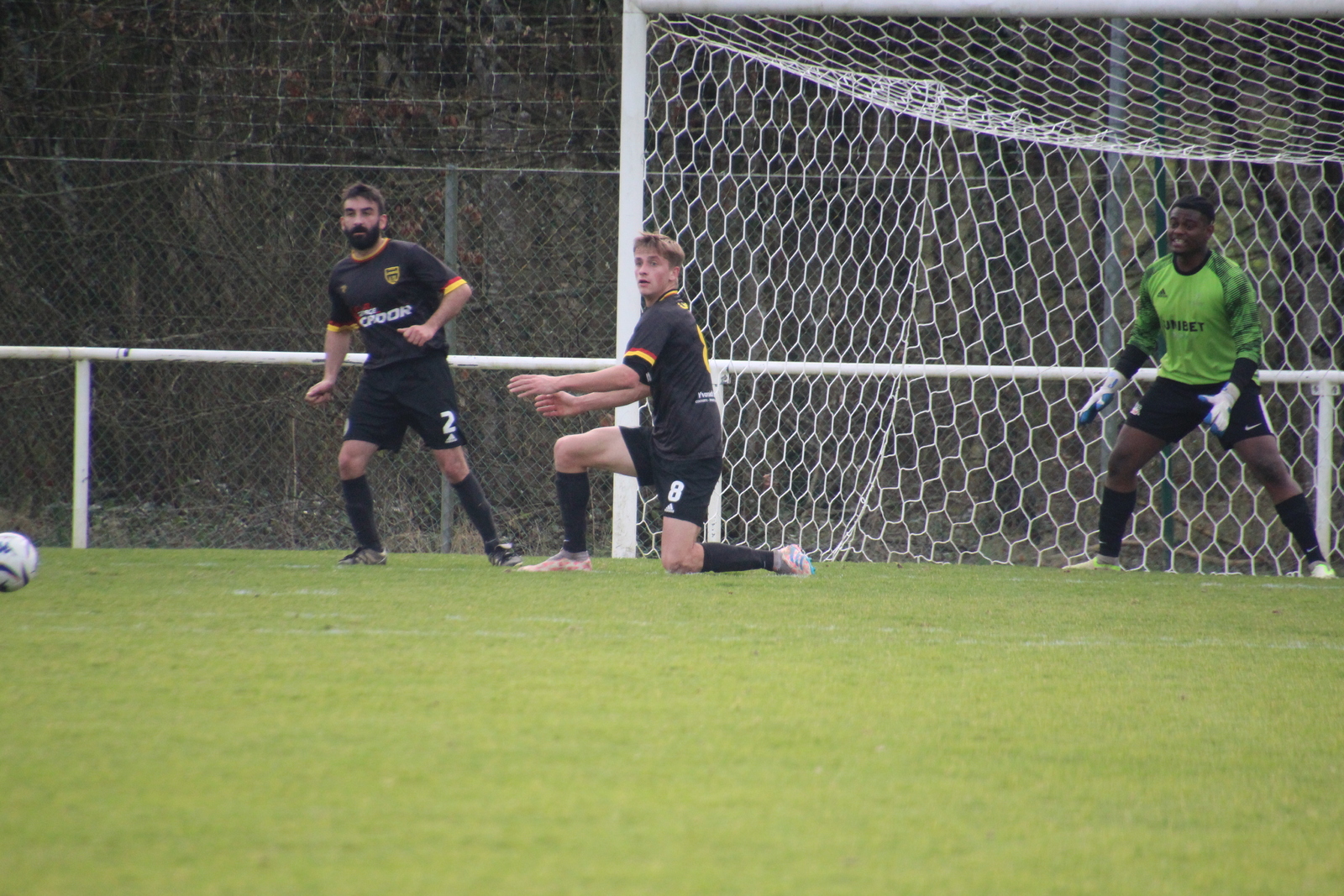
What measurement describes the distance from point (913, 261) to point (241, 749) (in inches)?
264

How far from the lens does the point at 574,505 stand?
5859mm

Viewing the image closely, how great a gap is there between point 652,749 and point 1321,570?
16.2 feet

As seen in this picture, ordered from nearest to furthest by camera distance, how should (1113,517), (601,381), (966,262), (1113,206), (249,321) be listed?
(601,381)
(1113,517)
(1113,206)
(249,321)
(966,262)

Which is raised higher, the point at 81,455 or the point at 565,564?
the point at 81,455

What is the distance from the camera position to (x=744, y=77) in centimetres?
834

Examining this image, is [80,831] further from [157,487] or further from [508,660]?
[157,487]

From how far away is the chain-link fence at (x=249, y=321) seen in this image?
8469mm

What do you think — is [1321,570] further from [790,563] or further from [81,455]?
[81,455]

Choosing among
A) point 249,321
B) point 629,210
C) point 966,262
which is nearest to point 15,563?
point 629,210

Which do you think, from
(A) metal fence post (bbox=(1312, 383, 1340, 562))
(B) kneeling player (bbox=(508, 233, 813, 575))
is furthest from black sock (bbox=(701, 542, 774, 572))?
(A) metal fence post (bbox=(1312, 383, 1340, 562))

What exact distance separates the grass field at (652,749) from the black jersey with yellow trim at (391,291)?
1.56 m

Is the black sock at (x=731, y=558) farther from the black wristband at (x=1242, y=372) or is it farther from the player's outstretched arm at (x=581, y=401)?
the black wristband at (x=1242, y=372)

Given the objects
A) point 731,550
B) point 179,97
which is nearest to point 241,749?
point 731,550

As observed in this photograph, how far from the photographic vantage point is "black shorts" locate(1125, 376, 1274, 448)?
6.10 meters
